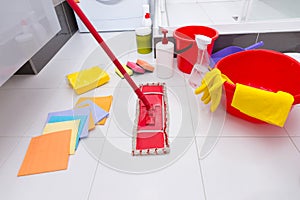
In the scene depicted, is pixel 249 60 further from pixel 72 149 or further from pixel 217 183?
pixel 72 149

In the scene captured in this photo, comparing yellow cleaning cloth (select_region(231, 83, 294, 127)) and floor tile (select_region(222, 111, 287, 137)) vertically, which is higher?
yellow cleaning cloth (select_region(231, 83, 294, 127))

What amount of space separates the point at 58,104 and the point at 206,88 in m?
0.72

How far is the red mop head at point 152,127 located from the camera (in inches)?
28.0

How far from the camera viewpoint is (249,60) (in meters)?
0.89

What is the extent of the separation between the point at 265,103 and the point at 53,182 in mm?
764

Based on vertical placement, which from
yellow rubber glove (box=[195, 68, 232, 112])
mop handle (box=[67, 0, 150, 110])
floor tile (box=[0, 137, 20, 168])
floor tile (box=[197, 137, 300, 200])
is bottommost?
floor tile (box=[0, 137, 20, 168])

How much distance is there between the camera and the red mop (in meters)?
0.69

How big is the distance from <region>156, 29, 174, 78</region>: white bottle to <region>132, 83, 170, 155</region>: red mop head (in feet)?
0.47

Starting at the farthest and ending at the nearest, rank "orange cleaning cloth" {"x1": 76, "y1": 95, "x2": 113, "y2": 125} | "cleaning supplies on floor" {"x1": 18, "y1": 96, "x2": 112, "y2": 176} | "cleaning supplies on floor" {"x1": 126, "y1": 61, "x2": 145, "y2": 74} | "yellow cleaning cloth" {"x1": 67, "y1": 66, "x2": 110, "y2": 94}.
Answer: "cleaning supplies on floor" {"x1": 126, "y1": 61, "x2": 145, "y2": 74}, "yellow cleaning cloth" {"x1": 67, "y1": 66, "x2": 110, "y2": 94}, "orange cleaning cloth" {"x1": 76, "y1": 95, "x2": 113, "y2": 125}, "cleaning supplies on floor" {"x1": 18, "y1": 96, "x2": 112, "y2": 176}

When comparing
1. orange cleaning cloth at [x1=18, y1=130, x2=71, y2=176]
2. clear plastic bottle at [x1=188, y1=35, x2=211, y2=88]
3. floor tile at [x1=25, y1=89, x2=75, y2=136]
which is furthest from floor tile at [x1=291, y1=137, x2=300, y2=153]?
floor tile at [x1=25, y1=89, x2=75, y2=136]

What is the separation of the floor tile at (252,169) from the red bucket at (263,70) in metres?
0.13

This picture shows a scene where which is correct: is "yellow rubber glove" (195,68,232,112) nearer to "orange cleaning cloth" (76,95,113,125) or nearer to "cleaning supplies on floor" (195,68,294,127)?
"cleaning supplies on floor" (195,68,294,127)

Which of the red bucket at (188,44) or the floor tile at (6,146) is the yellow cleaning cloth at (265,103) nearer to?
the red bucket at (188,44)

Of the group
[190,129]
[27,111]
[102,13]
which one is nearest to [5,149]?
[27,111]
